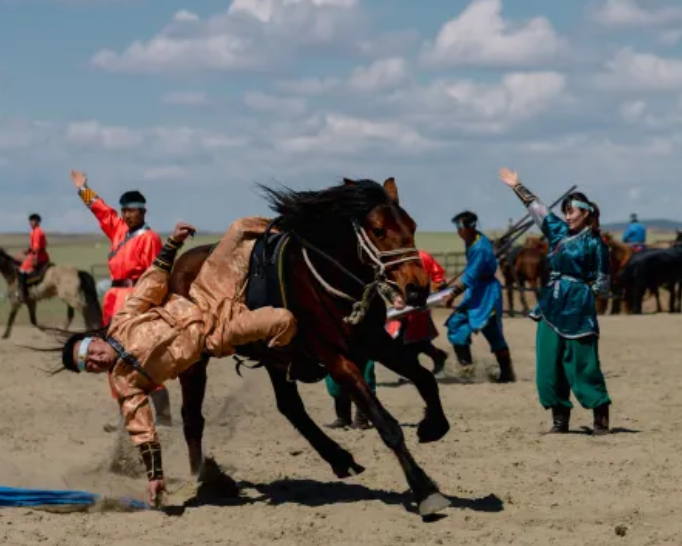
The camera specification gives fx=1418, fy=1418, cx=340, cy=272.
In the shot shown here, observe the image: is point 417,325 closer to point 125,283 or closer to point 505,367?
point 505,367

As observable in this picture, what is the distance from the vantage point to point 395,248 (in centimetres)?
700

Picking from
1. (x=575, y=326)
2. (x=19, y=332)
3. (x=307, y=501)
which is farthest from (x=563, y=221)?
(x=19, y=332)

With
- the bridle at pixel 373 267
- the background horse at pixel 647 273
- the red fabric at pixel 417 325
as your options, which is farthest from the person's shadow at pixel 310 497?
the background horse at pixel 647 273

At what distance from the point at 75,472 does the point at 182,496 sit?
144 centimetres

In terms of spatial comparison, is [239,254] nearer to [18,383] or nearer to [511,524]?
[511,524]

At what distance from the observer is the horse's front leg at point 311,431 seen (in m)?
7.85

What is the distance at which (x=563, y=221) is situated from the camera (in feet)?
30.2

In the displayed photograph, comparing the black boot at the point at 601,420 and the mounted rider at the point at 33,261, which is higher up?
the mounted rider at the point at 33,261

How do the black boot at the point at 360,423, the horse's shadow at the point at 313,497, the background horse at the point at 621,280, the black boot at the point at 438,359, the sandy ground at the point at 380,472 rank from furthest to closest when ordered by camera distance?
the background horse at the point at 621,280 < the black boot at the point at 438,359 < the black boot at the point at 360,423 < the horse's shadow at the point at 313,497 < the sandy ground at the point at 380,472

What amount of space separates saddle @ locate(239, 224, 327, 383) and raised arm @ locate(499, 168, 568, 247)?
7.18 ft

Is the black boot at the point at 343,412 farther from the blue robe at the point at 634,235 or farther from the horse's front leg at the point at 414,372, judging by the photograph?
the blue robe at the point at 634,235

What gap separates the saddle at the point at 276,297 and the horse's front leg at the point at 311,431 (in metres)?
0.41

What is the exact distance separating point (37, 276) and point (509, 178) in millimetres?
11630

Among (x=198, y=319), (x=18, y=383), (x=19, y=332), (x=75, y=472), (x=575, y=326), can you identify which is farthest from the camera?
(x=19, y=332)
